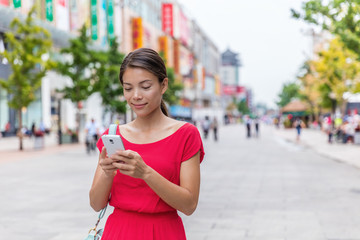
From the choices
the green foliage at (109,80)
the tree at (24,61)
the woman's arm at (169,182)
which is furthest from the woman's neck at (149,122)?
the green foliage at (109,80)

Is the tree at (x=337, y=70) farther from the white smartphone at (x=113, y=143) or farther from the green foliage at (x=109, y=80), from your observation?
the white smartphone at (x=113, y=143)

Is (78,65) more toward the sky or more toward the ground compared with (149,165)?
more toward the sky

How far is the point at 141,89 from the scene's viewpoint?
200 centimetres

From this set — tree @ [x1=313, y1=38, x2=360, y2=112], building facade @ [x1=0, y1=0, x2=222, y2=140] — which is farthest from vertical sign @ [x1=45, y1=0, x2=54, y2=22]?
tree @ [x1=313, y1=38, x2=360, y2=112]

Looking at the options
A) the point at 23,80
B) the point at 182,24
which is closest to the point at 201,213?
the point at 23,80

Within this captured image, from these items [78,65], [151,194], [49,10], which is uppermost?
[49,10]

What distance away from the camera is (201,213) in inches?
278

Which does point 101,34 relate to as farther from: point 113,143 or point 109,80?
point 113,143

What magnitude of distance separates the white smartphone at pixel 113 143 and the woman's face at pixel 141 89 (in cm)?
28

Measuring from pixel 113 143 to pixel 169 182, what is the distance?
0.29 metres

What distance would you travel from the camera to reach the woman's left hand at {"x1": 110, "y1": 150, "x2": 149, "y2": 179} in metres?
1.73

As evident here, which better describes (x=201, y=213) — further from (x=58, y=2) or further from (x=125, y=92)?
(x=58, y=2)

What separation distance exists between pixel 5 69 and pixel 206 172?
23.4 m

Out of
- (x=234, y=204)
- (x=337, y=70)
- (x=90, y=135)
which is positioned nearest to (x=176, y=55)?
(x=337, y=70)
